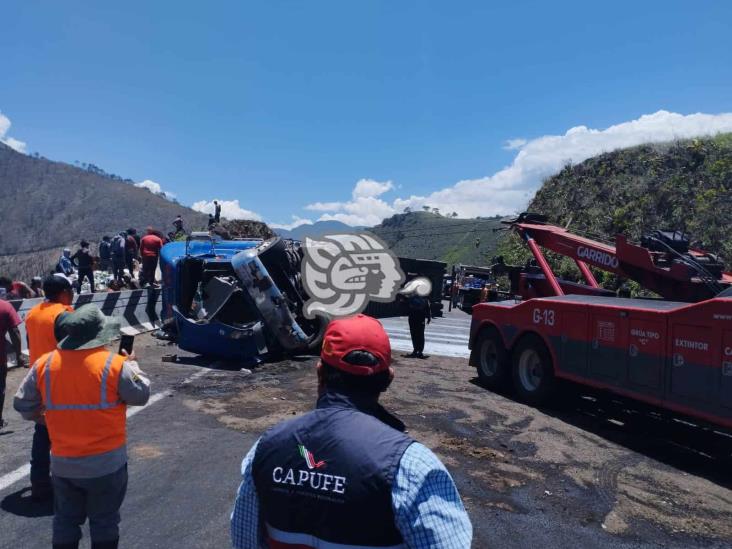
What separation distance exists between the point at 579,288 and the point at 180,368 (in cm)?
722

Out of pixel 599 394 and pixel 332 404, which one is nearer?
pixel 332 404

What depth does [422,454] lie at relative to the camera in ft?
5.41

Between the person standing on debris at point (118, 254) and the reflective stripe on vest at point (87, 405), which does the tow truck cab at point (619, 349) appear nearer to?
the reflective stripe on vest at point (87, 405)

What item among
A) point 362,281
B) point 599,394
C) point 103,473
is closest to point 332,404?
point 103,473

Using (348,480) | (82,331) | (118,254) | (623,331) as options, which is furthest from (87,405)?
(118,254)

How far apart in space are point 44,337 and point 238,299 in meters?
7.35

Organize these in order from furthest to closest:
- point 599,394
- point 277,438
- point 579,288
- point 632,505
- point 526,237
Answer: point 526,237 < point 579,288 < point 599,394 < point 632,505 < point 277,438

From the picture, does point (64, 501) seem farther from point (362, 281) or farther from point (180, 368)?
point (362, 281)

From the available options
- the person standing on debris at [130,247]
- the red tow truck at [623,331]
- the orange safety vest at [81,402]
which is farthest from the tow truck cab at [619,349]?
the person standing on debris at [130,247]

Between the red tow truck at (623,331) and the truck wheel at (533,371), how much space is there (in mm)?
16

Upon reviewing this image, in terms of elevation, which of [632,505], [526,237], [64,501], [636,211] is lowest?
[632,505]

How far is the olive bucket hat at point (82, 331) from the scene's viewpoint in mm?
3270

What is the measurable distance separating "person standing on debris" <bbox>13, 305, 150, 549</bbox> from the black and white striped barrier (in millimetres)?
9431

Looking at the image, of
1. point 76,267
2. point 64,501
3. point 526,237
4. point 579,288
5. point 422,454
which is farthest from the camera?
point 76,267
